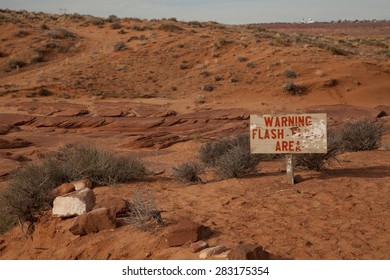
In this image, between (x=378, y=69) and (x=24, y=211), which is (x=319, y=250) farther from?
(x=378, y=69)

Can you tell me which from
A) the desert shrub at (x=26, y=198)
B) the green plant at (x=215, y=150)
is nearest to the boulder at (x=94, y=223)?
the desert shrub at (x=26, y=198)

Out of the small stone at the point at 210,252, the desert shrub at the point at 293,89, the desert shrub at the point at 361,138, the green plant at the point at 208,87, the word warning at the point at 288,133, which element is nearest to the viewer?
the small stone at the point at 210,252

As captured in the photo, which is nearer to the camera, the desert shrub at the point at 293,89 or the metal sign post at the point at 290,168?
the metal sign post at the point at 290,168

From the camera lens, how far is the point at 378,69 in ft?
83.0

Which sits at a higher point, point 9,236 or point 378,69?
point 378,69

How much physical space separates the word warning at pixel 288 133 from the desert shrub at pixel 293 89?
16107mm

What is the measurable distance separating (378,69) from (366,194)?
2010 cm

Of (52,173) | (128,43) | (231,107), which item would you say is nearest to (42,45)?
(128,43)

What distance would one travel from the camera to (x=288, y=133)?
766 cm

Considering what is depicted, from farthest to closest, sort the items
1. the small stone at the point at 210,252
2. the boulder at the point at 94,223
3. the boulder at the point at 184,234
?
the boulder at the point at 94,223, the boulder at the point at 184,234, the small stone at the point at 210,252

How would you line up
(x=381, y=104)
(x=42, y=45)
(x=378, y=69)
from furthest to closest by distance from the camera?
(x=42, y=45), (x=378, y=69), (x=381, y=104)

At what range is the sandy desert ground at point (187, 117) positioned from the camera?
19.5 ft

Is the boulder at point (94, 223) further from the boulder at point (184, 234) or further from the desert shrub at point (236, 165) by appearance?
the desert shrub at point (236, 165)

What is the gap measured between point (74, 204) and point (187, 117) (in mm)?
13161
